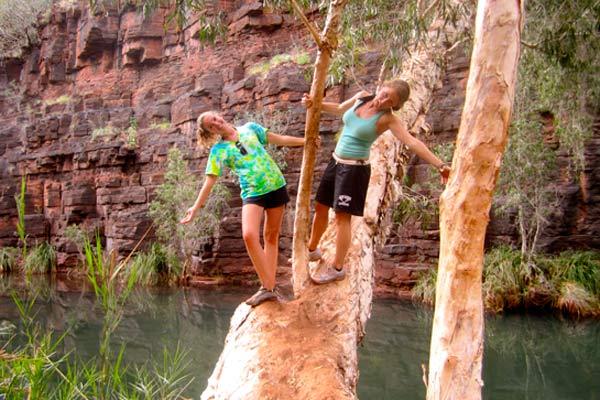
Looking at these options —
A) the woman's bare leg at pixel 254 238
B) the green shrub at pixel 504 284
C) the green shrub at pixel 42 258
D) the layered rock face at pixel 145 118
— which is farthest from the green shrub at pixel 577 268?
the green shrub at pixel 42 258

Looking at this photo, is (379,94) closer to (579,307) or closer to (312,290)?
(312,290)

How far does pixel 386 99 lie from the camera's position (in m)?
3.42

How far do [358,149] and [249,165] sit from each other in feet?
2.39

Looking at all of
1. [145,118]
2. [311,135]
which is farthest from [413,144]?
[145,118]

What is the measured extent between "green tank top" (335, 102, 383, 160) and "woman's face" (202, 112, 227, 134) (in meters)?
0.80

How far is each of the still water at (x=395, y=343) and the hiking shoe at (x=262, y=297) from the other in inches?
103

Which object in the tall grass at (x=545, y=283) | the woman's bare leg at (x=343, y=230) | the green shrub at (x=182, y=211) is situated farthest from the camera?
the green shrub at (x=182, y=211)

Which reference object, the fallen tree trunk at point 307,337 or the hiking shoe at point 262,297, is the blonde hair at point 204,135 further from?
the hiking shoe at point 262,297

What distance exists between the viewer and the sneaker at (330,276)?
12.2 feet

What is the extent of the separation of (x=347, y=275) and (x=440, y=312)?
136 centimetres

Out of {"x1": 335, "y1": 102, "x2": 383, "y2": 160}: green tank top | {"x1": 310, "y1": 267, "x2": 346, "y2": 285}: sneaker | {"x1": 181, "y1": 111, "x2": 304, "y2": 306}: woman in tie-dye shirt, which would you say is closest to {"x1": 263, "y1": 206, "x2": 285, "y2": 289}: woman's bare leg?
{"x1": 181, "y1": 111, "x2": 304, "y2": 306}: woman in tie-dye shirt

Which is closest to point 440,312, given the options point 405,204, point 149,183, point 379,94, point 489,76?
point 489,76

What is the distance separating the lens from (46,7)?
20953 mm

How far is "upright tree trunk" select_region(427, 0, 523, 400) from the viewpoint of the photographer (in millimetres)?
2520
